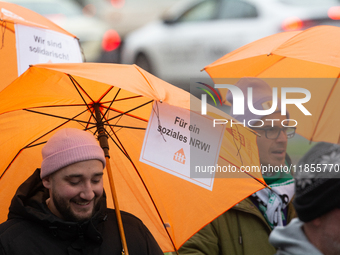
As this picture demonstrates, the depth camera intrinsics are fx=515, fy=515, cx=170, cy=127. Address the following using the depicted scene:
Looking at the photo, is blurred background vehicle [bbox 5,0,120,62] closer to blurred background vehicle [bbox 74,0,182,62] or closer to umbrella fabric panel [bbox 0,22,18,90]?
blurred background vehicle [bbox 74,0,182,62]

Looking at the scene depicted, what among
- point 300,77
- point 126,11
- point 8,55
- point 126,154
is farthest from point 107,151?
point 126,11

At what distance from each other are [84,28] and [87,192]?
958 cm

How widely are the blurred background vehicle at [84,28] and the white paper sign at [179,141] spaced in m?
8.39

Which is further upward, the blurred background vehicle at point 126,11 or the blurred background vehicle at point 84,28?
the blurred background vehicle at point 126,11

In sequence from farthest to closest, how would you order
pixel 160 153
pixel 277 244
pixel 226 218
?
pixel 226 218 → pixel 160 153 → pixel 277 244

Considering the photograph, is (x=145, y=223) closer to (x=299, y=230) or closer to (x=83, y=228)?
(x=83, y=228)

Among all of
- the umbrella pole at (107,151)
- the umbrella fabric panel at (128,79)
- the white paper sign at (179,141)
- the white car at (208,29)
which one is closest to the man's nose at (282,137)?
the white paper sign at (179,141)

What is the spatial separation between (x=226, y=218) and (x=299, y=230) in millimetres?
1246

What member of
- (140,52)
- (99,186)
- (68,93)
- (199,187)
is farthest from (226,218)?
(140,52)

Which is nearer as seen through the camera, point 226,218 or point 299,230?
point 299,230

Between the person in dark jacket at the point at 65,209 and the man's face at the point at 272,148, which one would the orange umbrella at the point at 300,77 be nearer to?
the man's face at the point at 272,148

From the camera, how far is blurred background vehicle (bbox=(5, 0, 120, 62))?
36.2 feet

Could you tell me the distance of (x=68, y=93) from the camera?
2826 millimetres

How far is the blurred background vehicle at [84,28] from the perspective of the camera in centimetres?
1102
